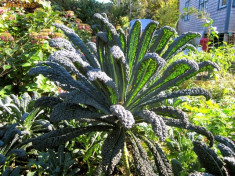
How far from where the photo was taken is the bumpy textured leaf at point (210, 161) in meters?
0.96

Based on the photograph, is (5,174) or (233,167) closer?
(233,167)

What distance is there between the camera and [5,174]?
1174 mm

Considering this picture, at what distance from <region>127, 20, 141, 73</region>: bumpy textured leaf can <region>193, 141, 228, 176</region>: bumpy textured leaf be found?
671 millimetres

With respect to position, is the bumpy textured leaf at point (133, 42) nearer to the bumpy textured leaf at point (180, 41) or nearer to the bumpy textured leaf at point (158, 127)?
the bumpy textured leaf at point (180, 41)

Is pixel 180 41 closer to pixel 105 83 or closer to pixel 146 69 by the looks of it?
pixel 146 69

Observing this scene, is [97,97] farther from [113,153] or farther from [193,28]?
[193,28]

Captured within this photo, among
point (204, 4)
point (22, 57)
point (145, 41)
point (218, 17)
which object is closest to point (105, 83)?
point (145, 41)

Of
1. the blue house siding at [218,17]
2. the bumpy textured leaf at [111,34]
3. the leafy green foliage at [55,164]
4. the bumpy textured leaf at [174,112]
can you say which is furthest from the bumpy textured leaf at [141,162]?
the blue house siding at [218,17]

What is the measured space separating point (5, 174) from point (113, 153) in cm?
69

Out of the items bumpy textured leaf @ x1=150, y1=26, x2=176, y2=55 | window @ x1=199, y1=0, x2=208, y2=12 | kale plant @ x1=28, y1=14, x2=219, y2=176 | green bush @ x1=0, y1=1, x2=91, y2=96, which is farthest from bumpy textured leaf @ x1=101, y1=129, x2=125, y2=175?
window @ x1=199, y1=0, x2=208, y2=12

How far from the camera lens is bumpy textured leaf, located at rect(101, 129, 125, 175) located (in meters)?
0.98

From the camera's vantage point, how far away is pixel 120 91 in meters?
1.25

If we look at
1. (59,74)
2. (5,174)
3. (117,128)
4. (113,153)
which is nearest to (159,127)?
(113,153)

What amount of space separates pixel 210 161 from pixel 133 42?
84 centimetres
